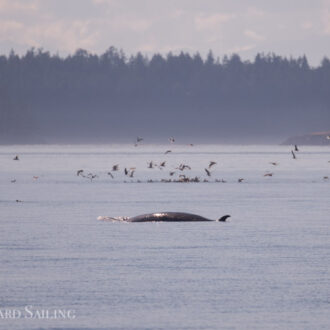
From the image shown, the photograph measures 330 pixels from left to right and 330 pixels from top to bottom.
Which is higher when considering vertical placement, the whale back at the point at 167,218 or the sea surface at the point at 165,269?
the whale back at the point at 167,218

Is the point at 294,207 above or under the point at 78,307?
above

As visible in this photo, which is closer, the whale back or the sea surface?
the sea surface

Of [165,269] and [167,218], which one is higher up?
[167,218]

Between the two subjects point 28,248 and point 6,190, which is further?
point 6,190

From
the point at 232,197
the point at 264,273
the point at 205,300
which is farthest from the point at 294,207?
the point at 205,300

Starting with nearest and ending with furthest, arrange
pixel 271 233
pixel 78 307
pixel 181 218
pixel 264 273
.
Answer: pixel 78 307 < pixel 264 273 < pixel 271 233 < pixel 181 218

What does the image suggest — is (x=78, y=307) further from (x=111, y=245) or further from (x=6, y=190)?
(x=6, y=190)

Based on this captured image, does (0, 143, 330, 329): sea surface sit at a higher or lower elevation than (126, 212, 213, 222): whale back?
lower

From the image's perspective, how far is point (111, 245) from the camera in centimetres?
3347

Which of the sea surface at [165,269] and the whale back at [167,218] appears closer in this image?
the sea surface at [165,269]

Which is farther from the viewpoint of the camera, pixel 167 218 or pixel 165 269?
pixel 167 218

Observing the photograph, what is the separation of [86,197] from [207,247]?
28.2 metres

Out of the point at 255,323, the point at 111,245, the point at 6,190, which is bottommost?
the point at 255,323

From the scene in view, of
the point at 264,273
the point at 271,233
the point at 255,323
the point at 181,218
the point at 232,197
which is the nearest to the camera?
the point at 255,323
